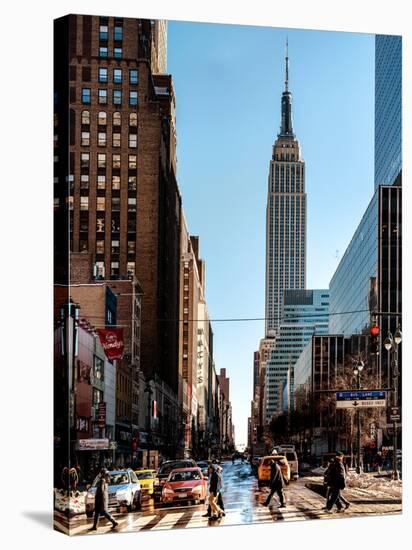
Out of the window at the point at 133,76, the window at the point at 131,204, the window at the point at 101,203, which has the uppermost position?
the window at the point at 133,76

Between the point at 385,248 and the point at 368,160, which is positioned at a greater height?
the point at 368,160

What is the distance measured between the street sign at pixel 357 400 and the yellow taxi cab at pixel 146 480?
638cm

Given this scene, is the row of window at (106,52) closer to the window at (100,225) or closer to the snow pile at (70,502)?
the window at (100,225)

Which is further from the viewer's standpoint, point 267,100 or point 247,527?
point 267,100

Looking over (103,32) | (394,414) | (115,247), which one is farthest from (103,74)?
(394,414)

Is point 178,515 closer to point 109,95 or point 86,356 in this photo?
point 86,356

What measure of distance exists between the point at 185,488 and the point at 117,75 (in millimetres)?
13236

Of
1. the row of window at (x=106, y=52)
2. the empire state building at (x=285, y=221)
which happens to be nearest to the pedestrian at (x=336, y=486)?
the empire state building at (x=285, y=221)

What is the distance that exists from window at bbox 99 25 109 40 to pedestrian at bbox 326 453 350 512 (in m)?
14.9

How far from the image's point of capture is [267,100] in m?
32.6

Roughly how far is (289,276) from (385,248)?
409cm

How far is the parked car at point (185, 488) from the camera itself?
1244 inches

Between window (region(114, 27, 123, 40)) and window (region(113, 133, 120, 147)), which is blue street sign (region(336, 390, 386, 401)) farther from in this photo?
window (region(114, 27, 123, 40))

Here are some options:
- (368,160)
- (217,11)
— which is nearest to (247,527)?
(368,160)
